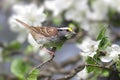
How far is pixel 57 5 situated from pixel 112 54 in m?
0.56

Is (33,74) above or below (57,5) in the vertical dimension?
below

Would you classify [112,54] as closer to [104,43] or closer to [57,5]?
[104,43]

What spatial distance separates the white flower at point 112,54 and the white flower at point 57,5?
0.51m

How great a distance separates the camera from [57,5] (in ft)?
4.30

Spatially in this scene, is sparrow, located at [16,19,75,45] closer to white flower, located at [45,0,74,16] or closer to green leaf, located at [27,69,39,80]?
green leaf, located at [27,69,39,80]

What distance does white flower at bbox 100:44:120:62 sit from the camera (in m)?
0.77

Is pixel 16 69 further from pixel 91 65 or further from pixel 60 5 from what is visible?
pixel 91 65

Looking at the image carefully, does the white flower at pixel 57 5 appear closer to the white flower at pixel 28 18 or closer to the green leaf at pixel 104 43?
the white flower at pixel 28 18

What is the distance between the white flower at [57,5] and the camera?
1283 mm

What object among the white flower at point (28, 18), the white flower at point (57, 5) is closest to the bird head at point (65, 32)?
the white flower at point (28, 18)

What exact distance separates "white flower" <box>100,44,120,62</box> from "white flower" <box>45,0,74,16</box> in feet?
1.68

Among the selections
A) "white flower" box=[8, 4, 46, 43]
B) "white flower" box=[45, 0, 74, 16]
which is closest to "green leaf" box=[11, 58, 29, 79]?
"white flower" box=[8, 4, 46, 43]

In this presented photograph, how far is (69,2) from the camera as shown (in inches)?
50.4

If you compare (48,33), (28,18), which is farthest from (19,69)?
(48,33)
